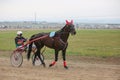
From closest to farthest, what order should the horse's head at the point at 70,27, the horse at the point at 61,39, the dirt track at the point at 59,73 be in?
the dirt track at the point at 59,73, the horse's head at the point at 70,27, the horse at the point at 61,39

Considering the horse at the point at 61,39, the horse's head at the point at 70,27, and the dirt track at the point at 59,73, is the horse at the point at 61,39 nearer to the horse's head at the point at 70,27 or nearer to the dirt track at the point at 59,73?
the horse's head at the point at 70,27

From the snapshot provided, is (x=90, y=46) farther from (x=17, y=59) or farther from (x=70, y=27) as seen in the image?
(x=70, y=27)

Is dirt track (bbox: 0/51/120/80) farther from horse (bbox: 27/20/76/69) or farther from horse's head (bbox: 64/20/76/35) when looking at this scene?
horse's head (bbox: 64/20/76/35)

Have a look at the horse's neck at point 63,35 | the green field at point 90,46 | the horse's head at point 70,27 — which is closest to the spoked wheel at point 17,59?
the horse's neck at point 63,35

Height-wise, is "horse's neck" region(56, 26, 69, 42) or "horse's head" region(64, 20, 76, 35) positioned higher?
"horse's head" region(64, 20, 76, 35)

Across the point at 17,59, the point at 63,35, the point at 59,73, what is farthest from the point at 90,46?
the point at 59,73

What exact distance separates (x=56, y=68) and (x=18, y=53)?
6.59ft

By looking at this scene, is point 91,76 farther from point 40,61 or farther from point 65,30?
point 40,61

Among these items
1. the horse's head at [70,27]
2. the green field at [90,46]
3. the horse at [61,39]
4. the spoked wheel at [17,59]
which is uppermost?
the horse's head at [70,27]

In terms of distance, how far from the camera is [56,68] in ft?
48.6

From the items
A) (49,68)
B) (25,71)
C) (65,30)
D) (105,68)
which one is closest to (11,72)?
(25,71)

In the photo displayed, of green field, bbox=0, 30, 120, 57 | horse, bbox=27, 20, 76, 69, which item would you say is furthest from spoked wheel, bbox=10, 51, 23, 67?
green field, bbox=0, 30, 120, 57

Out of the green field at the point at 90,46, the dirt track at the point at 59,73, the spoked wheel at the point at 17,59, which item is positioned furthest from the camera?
the green field at the point at 90,46

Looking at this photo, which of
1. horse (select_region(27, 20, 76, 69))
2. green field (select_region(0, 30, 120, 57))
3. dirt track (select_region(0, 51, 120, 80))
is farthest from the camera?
green field (select_region(0, 30, 120, 57))
